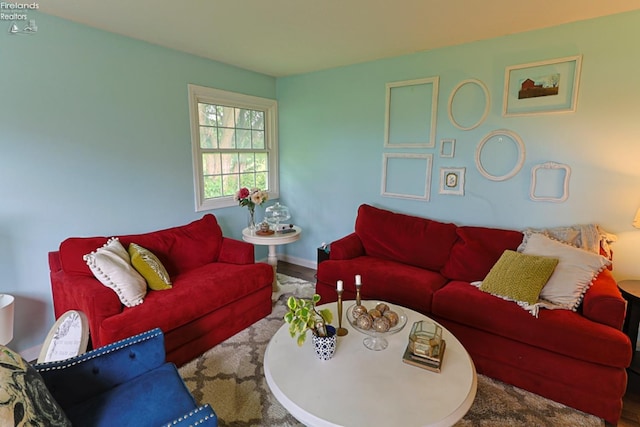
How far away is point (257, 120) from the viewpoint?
4.00 m

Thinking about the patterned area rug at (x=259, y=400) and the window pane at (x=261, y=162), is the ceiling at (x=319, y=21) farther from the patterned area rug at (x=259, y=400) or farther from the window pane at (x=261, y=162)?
the patterned area rug at (x=259, y=400)

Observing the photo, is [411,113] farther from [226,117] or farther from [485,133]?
[226,117]

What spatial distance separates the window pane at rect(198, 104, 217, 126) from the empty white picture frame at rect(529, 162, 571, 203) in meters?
3.09

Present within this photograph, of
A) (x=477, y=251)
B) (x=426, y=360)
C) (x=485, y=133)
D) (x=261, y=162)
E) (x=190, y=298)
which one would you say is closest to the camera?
(x=426, y=360)

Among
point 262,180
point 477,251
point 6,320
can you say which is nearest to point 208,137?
point 262,180

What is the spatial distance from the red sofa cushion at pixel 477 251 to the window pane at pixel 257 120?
8.79 feet

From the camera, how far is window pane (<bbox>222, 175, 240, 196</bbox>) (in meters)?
3.69

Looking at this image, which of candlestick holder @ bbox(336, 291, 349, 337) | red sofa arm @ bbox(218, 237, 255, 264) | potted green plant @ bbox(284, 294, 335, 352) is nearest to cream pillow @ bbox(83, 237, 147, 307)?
red sofa arm @ bbox(218, 237, 255, 264)

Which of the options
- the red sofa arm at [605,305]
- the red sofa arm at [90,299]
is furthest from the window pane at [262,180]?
the red sofa arm at [605,305]

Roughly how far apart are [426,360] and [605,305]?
1184mm

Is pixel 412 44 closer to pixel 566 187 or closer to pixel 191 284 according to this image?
pixel 566 187

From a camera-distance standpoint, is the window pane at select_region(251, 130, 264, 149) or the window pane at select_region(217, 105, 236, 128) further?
the window pane at select_region(251, 130, 264, 149)

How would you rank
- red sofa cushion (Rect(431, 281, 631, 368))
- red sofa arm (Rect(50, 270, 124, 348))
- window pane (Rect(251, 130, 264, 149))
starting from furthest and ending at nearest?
1. window pane (Rect(251, 130, 264, 149))
2. red sofa arm (Rect(50, 270, 124, 348))
3. red sofa cushion (Rect(431, 281, 631, 368))

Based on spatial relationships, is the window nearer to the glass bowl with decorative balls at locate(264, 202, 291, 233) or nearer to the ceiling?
the glass bowl with decorative balls at locate(264, 202, 291, 233)
